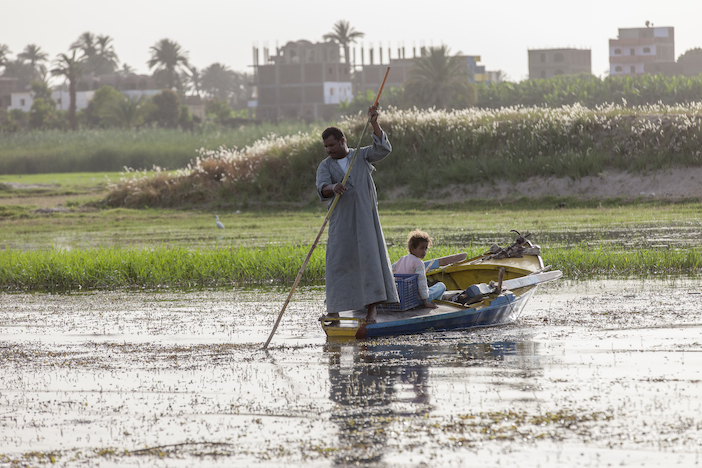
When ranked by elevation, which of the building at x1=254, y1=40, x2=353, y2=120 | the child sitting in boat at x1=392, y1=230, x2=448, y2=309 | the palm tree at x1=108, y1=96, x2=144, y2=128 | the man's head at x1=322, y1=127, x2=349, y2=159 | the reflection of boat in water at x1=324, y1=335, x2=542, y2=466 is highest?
the building at x1=254, y1=40, x2=353, y2=120

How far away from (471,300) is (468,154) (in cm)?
2144

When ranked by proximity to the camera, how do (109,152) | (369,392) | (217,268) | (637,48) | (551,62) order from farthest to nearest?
(551,62) < (637,48) < (109,152) < (217,268) < (369,392)

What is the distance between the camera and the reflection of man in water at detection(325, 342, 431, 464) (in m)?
5.25

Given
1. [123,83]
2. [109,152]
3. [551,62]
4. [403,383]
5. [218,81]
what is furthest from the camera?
[218,81]

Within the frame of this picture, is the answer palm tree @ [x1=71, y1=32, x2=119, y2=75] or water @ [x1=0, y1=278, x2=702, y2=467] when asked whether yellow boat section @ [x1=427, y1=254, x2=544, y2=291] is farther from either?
palm tree @ [x1=71, y1=32, x2=119, y2=75]

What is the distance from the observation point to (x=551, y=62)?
127m

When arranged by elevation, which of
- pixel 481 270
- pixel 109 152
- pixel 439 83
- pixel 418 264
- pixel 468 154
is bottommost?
pixel 481 270

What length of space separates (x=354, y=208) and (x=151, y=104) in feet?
275

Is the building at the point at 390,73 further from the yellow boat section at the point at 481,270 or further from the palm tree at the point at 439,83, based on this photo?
the yellow boat section at the point at 481,270

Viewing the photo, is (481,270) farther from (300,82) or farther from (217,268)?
(300,82)

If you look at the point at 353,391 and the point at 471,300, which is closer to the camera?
the point at 353,391

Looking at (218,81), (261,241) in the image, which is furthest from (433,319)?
(218,81)

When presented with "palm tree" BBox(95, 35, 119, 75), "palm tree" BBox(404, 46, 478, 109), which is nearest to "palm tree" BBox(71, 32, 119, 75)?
"palm tree" BBox(95, 35, 119, 75)

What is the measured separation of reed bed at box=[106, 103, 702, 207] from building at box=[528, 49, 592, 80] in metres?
98.4
